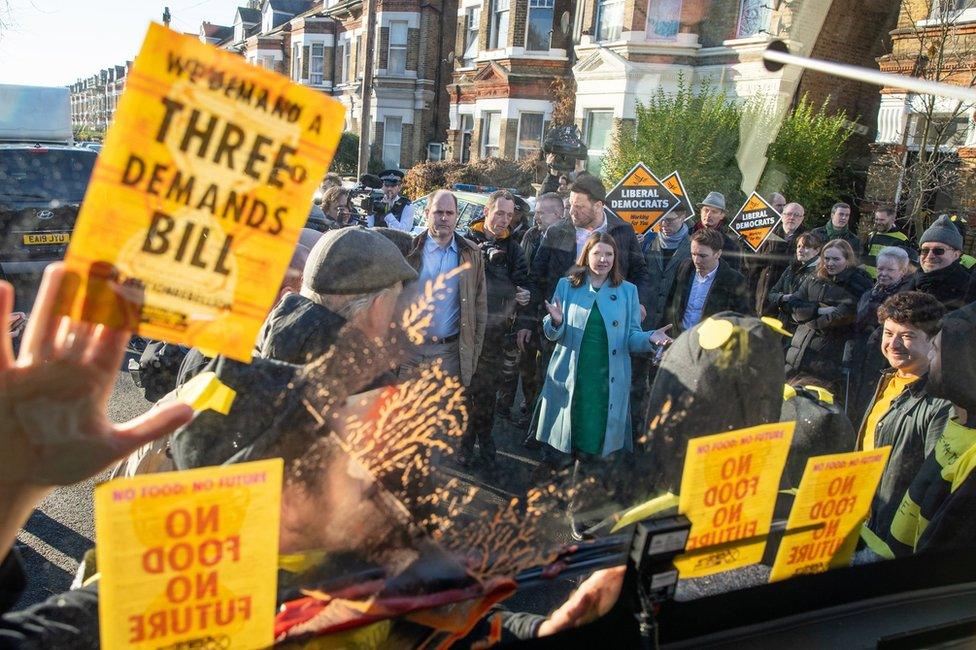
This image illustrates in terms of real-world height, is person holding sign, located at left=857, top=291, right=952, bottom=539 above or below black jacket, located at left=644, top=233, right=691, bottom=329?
below

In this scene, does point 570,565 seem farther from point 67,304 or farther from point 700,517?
point 67,304

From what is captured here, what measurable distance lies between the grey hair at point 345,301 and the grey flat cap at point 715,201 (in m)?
0.74

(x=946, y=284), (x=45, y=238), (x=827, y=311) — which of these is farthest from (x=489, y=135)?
(x=946, y=284)

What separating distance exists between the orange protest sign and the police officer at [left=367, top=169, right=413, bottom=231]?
702 mm

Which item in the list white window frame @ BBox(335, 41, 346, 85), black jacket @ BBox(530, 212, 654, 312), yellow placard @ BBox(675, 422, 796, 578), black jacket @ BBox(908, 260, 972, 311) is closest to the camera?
white window frame @ BBox(335, 41, 346, 85)

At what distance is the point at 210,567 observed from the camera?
1.05 m

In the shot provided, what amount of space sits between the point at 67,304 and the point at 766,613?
151cm

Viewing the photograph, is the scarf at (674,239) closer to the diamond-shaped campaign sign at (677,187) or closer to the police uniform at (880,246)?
the diamond-shaped campaign sign at (677,187)

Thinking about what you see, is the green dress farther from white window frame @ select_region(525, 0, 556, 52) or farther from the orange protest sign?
white window frame @ select_region(525, 0, 556, 52)

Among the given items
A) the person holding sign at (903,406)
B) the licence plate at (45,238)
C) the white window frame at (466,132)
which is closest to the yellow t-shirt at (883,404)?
the person holding sign at (903,406)

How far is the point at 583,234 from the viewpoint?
1.61 meters

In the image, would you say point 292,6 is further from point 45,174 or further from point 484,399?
point 484,399

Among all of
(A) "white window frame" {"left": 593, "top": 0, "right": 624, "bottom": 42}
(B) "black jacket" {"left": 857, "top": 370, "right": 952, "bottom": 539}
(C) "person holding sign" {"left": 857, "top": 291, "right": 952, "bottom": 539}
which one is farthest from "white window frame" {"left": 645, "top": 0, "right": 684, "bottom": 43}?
(B) "black jacket" {"left": 857, "top": 370, "right": 952, "bottom": 539}

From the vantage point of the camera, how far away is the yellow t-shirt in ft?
5.91
